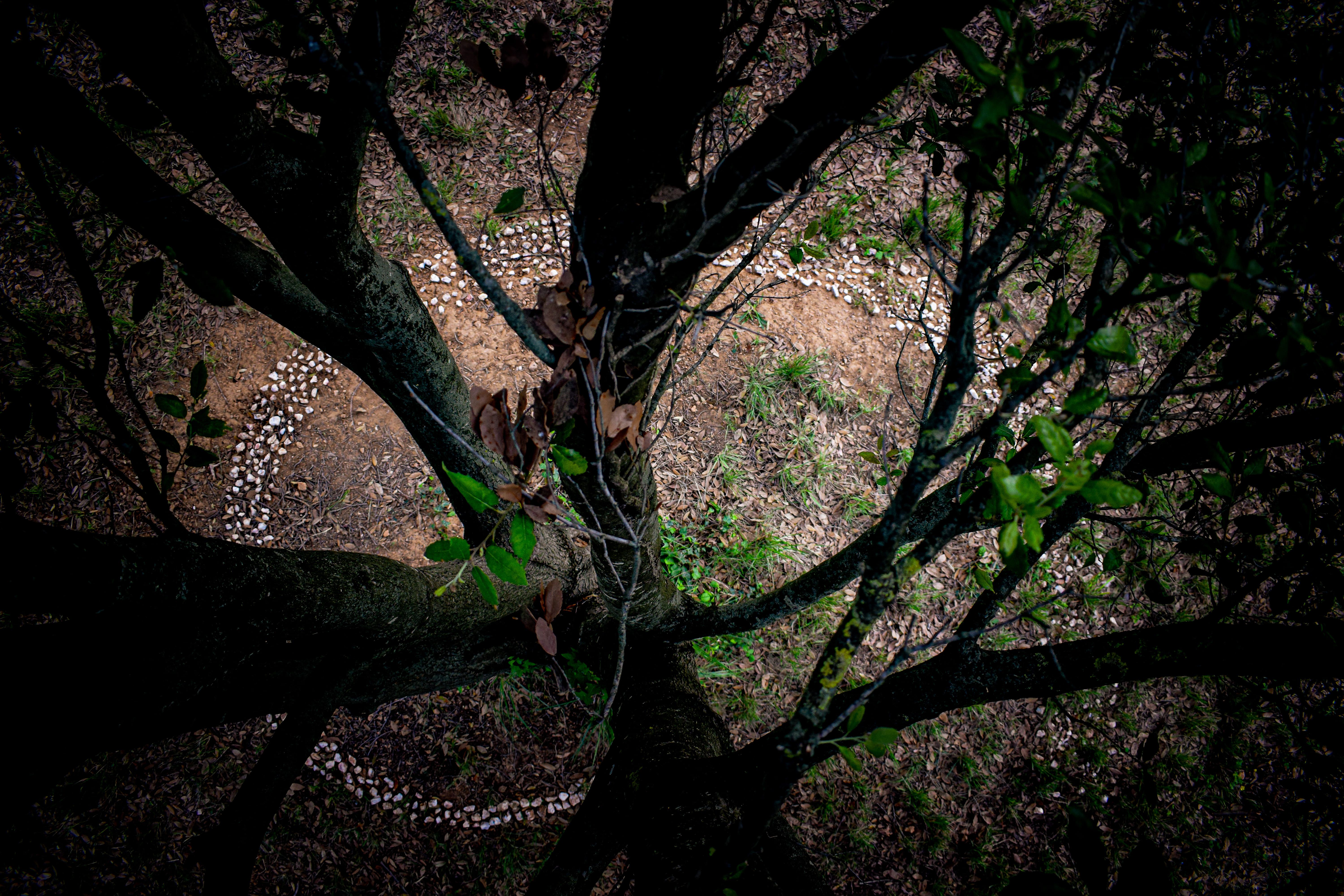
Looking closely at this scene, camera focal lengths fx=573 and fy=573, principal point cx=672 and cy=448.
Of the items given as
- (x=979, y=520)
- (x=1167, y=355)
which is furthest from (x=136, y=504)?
(x=1167, y=355)

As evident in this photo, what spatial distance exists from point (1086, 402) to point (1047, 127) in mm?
376

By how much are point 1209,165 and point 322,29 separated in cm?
203

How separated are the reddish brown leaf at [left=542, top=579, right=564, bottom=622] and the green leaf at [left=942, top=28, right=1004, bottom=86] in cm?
135

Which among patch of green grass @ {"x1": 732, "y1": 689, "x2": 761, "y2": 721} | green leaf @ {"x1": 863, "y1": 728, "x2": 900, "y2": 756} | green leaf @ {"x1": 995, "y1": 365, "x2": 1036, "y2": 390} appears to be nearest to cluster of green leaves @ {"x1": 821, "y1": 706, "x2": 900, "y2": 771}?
green leaf @ {"x1": 863, "y1": 728, "x2": 900, "y2": 756}

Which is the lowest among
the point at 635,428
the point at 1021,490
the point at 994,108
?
the point at 1021,490

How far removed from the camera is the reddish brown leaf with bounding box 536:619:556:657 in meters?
1.52

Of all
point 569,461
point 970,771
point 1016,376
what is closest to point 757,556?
point 970,771

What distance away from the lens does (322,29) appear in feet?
4.78

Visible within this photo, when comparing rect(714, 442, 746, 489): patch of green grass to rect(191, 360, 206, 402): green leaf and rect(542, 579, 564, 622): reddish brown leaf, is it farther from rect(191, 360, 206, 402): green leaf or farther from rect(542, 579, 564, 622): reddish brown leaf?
rect(191, 360, 206, 402): green leaf

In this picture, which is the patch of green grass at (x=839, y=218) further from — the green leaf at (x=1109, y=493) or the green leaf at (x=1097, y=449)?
the green leaf at (x=1109, y=493)

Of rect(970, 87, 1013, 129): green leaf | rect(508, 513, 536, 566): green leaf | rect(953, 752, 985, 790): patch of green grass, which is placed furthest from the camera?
rect(953, 752, 985, 790): patch of green grass

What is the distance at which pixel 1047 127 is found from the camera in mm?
765

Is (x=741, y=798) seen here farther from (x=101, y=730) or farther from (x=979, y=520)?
(x=101, y=730)

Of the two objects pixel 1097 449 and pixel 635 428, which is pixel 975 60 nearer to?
pixel 1097 449
